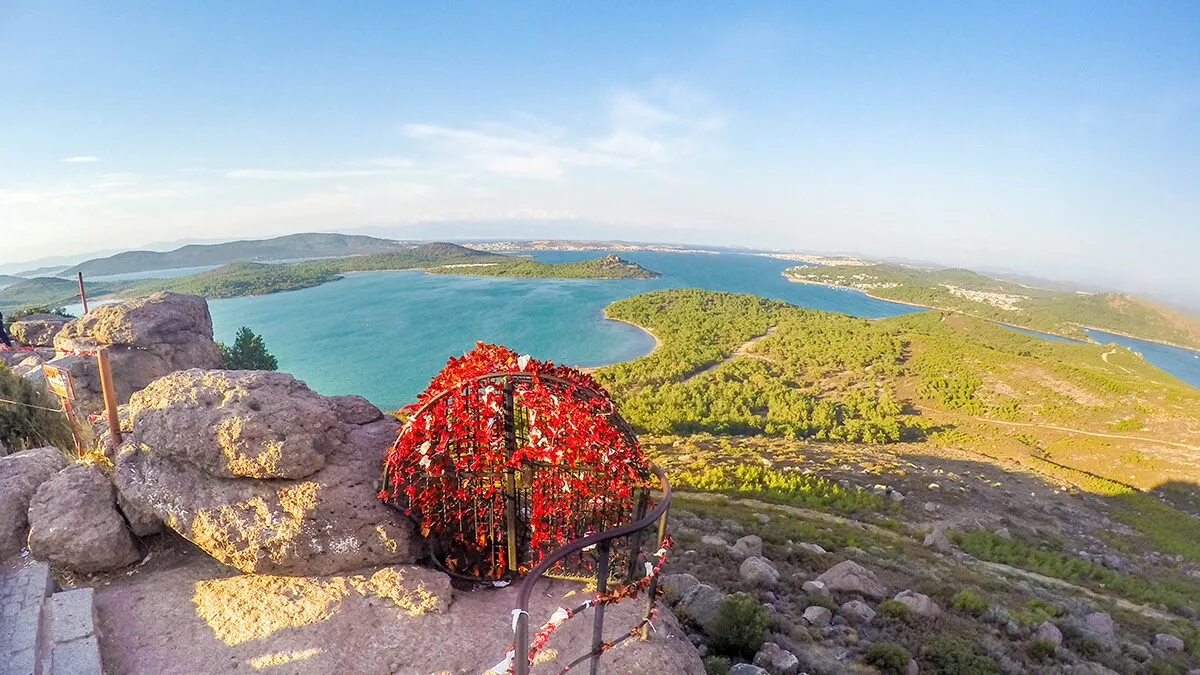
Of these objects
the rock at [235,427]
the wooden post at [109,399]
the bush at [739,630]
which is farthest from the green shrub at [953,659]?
the wooden post at [109,399]

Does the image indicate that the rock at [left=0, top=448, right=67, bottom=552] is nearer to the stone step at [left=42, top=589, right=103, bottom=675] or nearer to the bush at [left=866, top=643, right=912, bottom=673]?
the stone step at [left=42, top=589, right=103, bottom=675]

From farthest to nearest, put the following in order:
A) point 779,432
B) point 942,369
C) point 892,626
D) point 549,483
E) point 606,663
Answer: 1. point 942,369
2. point 779,432
3. point 892,626
4. point 549,483
5. point 606,663

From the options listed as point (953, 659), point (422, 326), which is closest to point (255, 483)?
point (953, 659)

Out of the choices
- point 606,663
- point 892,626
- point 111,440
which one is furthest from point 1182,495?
point 111,440

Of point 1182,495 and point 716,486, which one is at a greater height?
point 716,486

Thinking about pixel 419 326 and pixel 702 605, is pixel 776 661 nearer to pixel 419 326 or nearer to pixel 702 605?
pixel 702 605

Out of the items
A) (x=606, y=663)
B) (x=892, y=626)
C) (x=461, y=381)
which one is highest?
(x=461, y=381)

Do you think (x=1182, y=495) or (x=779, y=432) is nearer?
(x=1182, y=495)

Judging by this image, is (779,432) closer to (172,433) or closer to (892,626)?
(892,626)

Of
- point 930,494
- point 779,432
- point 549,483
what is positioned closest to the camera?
point 549,483
